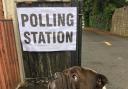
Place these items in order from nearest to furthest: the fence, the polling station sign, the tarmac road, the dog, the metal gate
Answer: the dog → the fence → the polling station sign → the metal gate → the tarmac road

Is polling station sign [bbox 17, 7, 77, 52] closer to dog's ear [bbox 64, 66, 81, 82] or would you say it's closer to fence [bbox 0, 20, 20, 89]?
fence [bbox 0, 20, 20, 89]

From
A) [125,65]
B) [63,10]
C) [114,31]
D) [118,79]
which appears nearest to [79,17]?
[63,10]

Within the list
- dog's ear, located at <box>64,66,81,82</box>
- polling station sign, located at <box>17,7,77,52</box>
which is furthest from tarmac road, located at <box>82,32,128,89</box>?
dog's ear, located at <box>64,66,81,82</box>

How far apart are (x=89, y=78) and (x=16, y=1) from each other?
4.41 m

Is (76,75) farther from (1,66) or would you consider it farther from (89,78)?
(1,66)

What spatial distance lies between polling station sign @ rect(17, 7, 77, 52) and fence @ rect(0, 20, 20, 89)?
0.35m

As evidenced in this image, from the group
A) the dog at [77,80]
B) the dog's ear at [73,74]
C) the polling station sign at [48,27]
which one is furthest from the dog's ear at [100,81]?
the polling station sign at [48,27]

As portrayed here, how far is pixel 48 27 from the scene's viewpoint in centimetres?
722

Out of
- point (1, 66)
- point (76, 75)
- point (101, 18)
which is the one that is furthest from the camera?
point (101, 18)

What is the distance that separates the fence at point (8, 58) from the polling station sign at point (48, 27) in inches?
13.8

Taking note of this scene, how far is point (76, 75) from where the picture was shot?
3238 mm

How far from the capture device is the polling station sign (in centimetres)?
711

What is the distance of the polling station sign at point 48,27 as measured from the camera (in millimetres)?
7109

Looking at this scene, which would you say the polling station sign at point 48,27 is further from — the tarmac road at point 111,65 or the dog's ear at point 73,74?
the dog's ear at point 73,74
